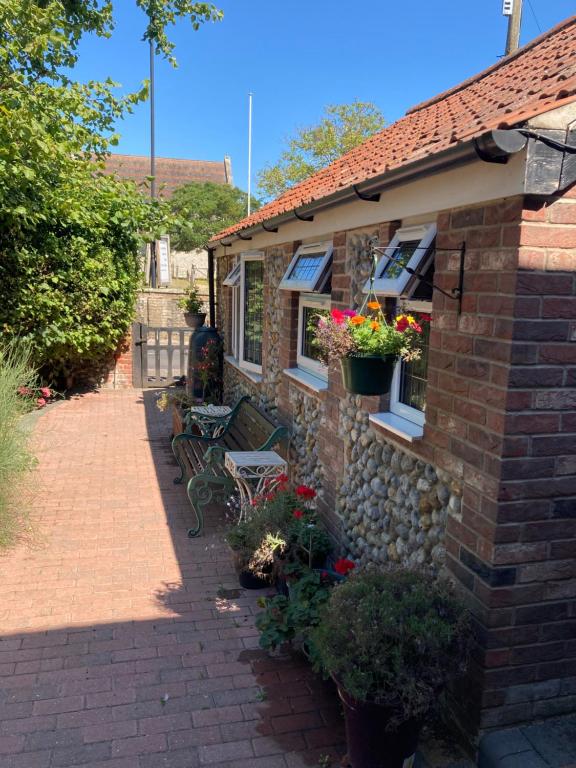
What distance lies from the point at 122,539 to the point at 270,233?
332 centimetres

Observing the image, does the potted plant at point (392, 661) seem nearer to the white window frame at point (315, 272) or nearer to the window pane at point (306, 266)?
the white window frame at point (315, 272)

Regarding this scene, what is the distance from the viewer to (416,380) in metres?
3.54

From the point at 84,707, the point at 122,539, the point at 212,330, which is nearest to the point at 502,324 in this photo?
the point at 84,707

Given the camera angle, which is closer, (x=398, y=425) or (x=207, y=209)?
(x=398, y=425)

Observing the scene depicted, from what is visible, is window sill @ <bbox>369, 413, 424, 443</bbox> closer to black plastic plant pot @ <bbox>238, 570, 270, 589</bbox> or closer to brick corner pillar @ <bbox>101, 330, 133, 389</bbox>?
black plastic plant pot @ <bbox>238, 570, 270, 589</bbox>

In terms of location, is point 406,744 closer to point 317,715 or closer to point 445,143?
point 317,715

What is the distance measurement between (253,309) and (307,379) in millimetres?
2820

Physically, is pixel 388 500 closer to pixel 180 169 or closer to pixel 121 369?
pixel 121 369

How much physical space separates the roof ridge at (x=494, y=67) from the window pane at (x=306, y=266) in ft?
6.94

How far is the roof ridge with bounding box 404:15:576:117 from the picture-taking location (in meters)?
4.62

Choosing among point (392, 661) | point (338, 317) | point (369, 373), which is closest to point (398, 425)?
point (369, 373)

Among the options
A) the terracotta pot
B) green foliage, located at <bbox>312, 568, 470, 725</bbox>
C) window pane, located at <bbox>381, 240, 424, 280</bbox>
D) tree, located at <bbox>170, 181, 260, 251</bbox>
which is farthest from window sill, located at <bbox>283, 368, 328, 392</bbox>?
tree, located at <bbox>170, 181, 260, 251</bbox>

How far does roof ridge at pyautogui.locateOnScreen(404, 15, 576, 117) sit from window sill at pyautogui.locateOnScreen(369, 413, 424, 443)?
10.9 feet

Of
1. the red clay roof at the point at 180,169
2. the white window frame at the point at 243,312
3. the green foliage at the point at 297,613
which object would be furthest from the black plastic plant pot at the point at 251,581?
the red clay roof at the point at 180,169
